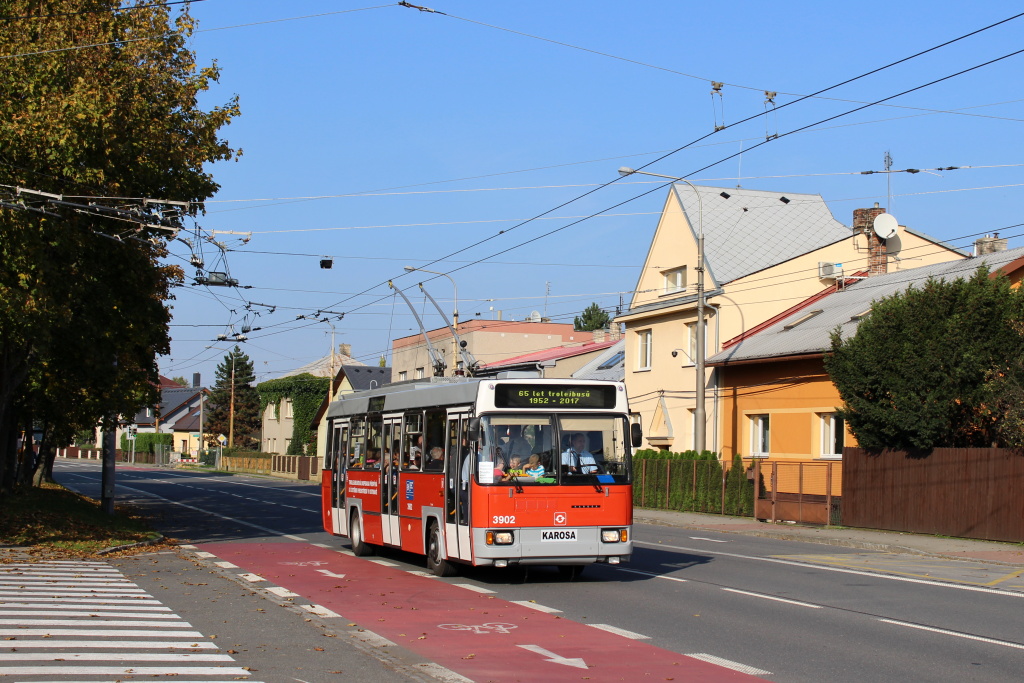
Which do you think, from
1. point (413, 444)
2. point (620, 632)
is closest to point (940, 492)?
point (413, 444)

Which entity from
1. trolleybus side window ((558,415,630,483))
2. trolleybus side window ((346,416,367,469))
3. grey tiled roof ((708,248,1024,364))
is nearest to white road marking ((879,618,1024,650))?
trolleybus side window ((558,415,630,483))

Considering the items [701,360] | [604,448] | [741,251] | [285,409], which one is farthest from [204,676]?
[285,409]

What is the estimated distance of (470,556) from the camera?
14609 millimetres

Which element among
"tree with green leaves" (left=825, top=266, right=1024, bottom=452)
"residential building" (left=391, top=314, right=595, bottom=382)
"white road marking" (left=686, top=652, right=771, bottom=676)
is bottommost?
"white road marking" (left=686, top=652, right=771, bottom=676)

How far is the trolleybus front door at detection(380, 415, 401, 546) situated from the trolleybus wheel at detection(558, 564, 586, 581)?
8.74 ft

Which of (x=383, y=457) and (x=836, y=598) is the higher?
(x=383, y=457)

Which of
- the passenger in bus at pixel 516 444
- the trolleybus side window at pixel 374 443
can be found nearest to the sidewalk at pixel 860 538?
the passenger in bus at pixel 516 444

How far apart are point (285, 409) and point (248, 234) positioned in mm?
76048

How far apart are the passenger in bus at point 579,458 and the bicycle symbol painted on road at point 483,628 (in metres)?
3.90

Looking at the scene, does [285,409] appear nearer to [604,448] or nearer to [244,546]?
[244,546]

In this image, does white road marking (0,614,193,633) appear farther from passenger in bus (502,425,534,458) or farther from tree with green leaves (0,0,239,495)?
tree with green leaves (0,0,239,495)

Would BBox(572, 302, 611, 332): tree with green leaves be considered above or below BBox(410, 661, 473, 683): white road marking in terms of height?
above

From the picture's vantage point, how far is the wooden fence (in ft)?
76.0

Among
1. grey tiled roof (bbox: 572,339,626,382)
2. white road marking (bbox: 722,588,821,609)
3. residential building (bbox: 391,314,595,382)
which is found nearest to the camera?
white road marking (bbox: 722,588,821,609)
